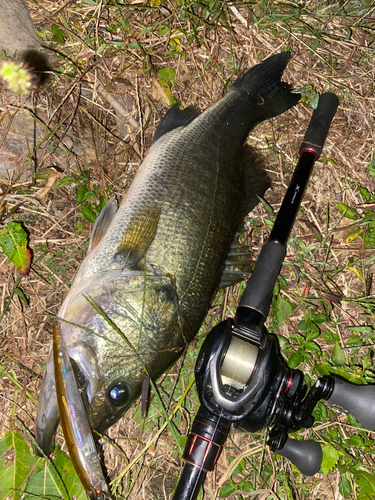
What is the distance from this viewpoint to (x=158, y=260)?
101 inches

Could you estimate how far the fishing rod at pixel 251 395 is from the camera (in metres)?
2.24

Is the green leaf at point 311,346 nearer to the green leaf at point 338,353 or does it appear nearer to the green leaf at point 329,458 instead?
the green leaf at point 338,353

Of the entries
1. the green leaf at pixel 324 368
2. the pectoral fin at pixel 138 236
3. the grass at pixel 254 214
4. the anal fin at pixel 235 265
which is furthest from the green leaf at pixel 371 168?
the pectoral fin at pixel 138 236

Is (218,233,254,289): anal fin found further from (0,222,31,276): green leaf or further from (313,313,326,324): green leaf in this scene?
(0,222,31,276): green leaf

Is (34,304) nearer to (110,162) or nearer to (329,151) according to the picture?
(110,162)

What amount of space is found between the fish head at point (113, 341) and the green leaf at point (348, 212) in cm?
177

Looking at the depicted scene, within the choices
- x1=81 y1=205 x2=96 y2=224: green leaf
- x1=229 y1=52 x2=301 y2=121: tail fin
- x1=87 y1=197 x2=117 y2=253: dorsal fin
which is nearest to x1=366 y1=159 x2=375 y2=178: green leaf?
x1=229 y1=52 x2=301 y2=121: tail fin

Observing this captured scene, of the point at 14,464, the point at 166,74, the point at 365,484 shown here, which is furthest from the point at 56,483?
the point at 166,74

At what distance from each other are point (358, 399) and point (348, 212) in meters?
1.60

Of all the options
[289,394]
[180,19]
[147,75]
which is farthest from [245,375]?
[180,19]

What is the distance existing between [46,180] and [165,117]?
1109mm

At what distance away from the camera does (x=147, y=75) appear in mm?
3371

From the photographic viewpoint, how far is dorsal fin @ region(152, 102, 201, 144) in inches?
121

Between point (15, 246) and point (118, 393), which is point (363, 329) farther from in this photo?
point (15, 246)
